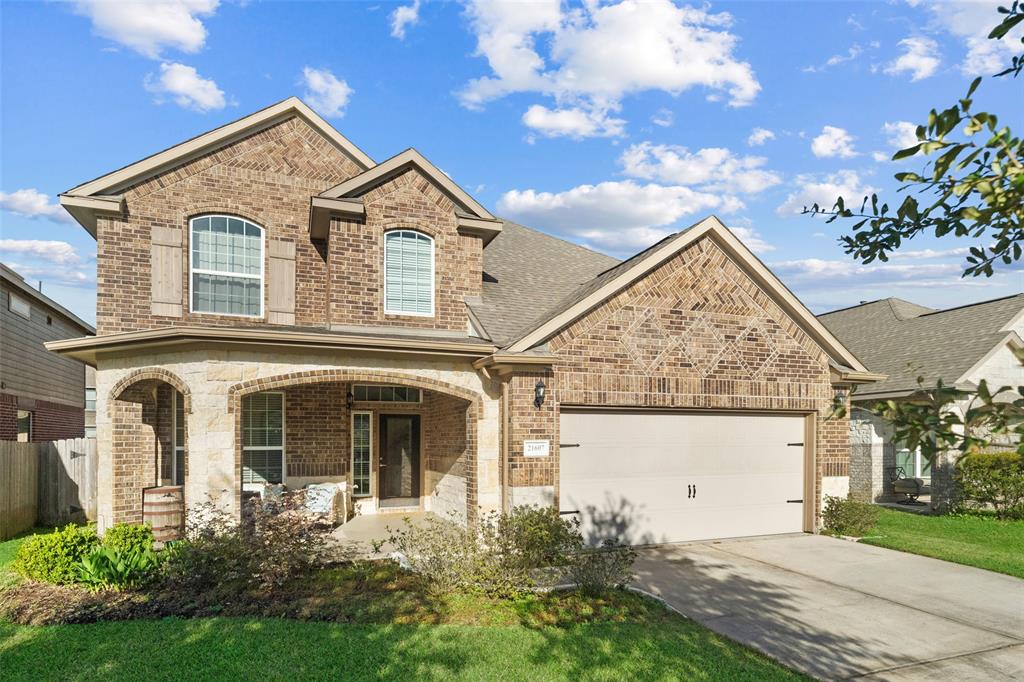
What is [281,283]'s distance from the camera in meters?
12.8

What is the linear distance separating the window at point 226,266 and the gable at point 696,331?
6.10 meters

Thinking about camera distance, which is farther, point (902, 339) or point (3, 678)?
point (902, 339)

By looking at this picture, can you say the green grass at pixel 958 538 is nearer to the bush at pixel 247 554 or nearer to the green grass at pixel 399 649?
the green grass at pixel 399 649

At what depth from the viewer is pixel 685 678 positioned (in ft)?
19.0

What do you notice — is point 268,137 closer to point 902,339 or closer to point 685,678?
point 685,678

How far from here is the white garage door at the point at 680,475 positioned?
1125 centimetres

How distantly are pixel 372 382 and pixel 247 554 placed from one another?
3439mm

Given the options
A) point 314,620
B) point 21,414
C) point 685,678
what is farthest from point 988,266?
point 21,414

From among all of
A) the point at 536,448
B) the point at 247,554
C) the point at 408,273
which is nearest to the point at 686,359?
the point at 536,448

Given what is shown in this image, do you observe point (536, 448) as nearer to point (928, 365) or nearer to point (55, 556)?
point (55, 556)

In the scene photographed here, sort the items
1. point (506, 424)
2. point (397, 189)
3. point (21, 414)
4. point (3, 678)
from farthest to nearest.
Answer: point (21, 414), point (397, 189), point (506, 424), point (3, 678)

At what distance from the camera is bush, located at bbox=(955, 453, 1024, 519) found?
48.2 ft

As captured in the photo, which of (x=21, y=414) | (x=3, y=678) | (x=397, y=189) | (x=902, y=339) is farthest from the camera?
(x=902, y=339)

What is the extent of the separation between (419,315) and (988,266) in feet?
33.8
